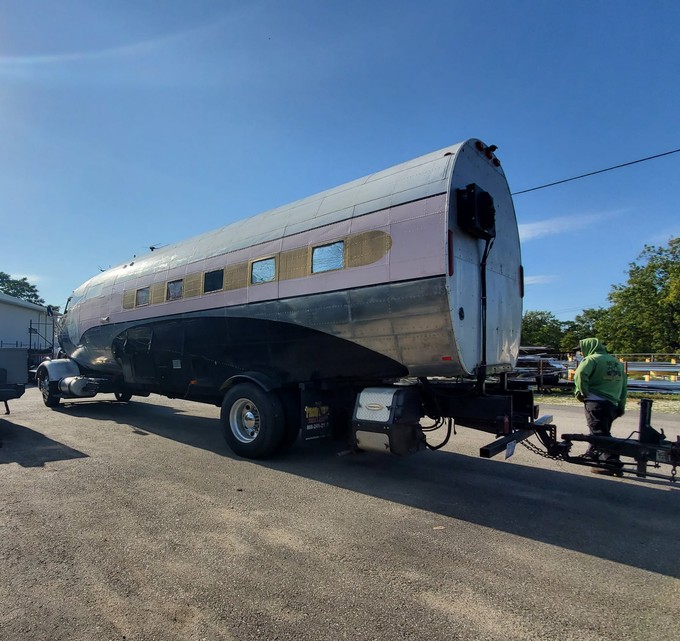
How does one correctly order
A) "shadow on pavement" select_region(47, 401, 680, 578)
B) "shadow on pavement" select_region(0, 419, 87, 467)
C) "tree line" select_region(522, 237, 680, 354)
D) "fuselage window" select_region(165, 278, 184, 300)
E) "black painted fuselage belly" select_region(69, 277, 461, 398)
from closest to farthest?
"shadow on pavement" select_region(47, 401, 680, 578)
"black painted fuselage belly" select_region(69, 277, 461, 398)
"shadow on pavement" select_region(0, 419, 87, 467)
"fuselage window" select_region(165, 278, 184, 300)
"tree line" select_region(522, 237, 680, 354)

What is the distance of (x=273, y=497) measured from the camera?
4953 mm

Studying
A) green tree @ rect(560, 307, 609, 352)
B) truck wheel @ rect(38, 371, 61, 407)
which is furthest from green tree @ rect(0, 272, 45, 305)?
green tree @ rect(560, 307, 609, 352)

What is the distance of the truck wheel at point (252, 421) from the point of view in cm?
629

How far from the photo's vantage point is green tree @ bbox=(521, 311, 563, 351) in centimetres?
7762

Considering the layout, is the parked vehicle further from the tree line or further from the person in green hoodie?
the tree line

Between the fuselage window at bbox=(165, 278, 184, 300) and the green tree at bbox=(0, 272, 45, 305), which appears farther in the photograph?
the green tree at bbox=(0, 272, 45, 305)

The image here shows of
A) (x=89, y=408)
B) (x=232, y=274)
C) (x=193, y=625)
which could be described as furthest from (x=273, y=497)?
(x=89, y=408)

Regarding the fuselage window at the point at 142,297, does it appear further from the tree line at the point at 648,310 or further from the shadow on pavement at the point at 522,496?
the tree line at the point at 648,310

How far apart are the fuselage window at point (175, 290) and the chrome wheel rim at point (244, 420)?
2.57 meters

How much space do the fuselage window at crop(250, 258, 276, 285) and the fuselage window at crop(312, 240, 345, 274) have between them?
825mm

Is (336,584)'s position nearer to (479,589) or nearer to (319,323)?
(479,589)

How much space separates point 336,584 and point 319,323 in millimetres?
3268

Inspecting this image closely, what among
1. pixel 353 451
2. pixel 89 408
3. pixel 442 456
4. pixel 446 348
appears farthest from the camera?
pixel 89 408

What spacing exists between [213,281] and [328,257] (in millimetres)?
2594
